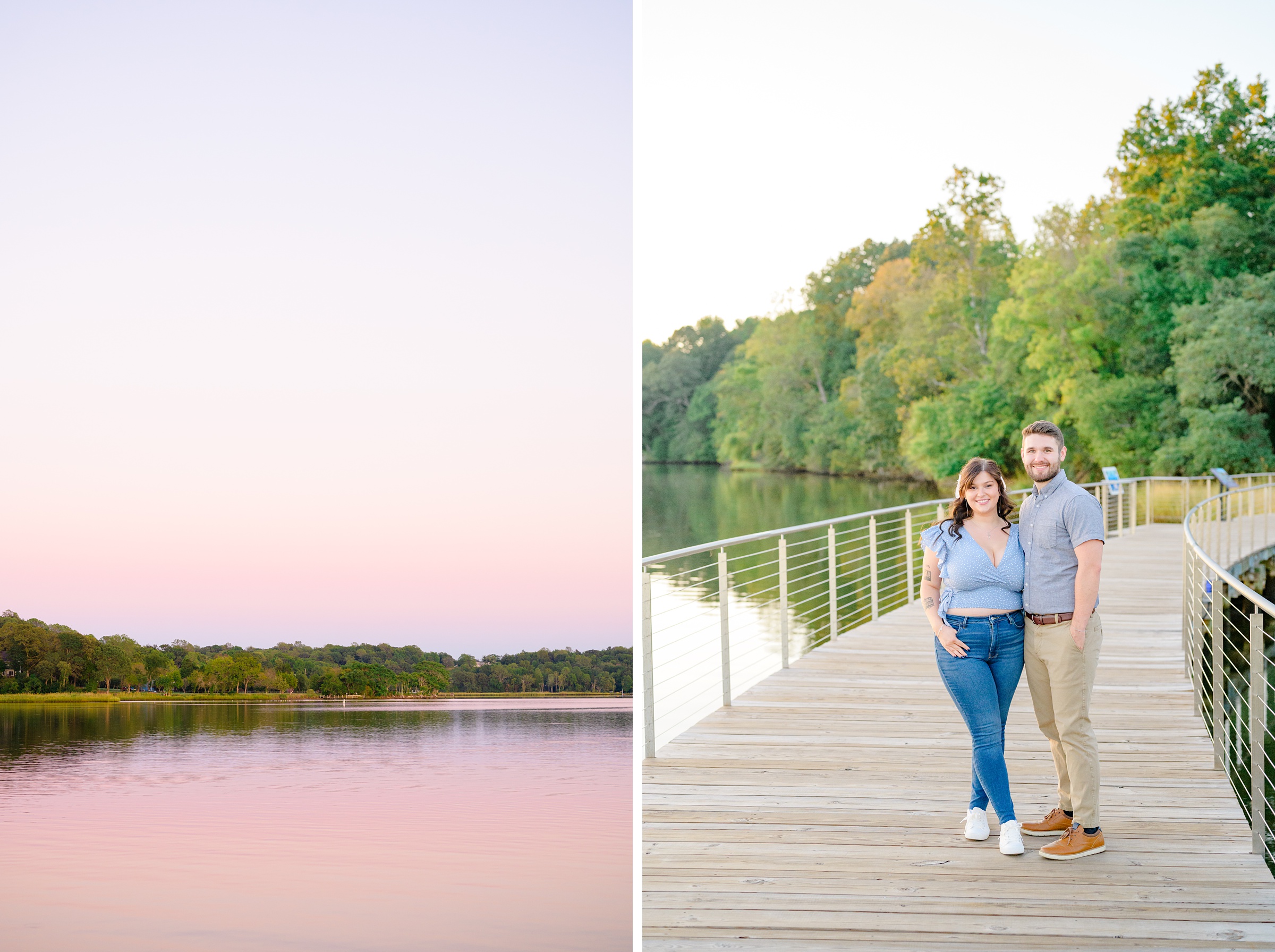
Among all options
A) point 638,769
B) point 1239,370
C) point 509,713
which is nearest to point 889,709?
point 638,769

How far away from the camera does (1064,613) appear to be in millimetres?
2719

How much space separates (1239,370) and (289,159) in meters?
27.2

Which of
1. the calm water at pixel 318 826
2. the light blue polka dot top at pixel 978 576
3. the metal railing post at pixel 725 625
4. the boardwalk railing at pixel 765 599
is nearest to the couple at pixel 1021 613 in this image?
the light blue polka dot top at pixel 978 576

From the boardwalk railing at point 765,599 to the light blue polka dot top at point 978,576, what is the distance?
0.66 m

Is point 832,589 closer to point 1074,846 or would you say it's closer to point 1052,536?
point 1074,846

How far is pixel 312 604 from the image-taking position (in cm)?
3062

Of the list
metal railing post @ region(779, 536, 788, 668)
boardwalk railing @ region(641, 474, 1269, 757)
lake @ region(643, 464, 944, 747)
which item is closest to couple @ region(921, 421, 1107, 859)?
boardwalk railing @ region(641, 474, 1269, 757)

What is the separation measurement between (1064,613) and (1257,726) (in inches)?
26.2

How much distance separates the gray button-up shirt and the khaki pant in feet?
0.24

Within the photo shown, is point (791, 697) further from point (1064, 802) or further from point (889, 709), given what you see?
point (1064, 802)

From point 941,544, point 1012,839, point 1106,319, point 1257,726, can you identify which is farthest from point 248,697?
point 1257,726

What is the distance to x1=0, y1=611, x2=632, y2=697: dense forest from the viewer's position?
21.8 meters

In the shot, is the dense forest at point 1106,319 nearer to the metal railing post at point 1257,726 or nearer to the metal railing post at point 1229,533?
the metal railing post at point 1229,533

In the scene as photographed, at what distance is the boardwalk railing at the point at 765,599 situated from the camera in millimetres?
4480
